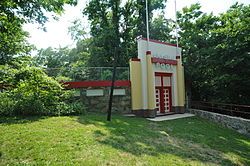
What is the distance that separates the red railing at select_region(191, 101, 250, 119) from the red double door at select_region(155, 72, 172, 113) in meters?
2.76

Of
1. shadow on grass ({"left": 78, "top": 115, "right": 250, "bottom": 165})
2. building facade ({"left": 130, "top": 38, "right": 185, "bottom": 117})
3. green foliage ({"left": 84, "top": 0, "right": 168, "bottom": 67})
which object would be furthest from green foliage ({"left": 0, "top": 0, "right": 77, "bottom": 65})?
green foliage ({"left": 84, "top": 0, "right": 168, "bottom": 67})

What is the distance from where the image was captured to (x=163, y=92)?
17406 millimetres

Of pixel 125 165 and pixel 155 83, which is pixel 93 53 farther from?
pixel 125 165

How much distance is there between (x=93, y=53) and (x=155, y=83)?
9207mm

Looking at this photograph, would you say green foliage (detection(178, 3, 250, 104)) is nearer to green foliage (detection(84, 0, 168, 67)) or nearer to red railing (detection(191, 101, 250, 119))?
red railing (detection(191, 101, 250, 119))

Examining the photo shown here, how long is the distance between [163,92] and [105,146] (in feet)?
35.5

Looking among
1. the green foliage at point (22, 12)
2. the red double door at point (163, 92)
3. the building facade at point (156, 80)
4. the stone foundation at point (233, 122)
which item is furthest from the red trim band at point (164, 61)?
the green foliage at point (22, 12)

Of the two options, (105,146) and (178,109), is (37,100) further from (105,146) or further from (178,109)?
(178,109)

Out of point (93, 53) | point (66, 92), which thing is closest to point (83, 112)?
point (66, 92)

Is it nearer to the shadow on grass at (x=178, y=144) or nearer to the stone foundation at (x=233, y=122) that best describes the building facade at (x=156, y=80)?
the stone foundation at (x=233, y=122)

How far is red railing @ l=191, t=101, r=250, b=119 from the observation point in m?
15.2

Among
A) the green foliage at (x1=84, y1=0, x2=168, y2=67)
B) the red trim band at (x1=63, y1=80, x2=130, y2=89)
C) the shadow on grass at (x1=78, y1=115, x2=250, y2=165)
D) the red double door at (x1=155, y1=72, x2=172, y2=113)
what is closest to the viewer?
the shadow on grass at (x1=78, y1=115, x2=250, y2=165)

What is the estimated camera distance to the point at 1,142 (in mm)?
7059

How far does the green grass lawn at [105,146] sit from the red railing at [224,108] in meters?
4.91
